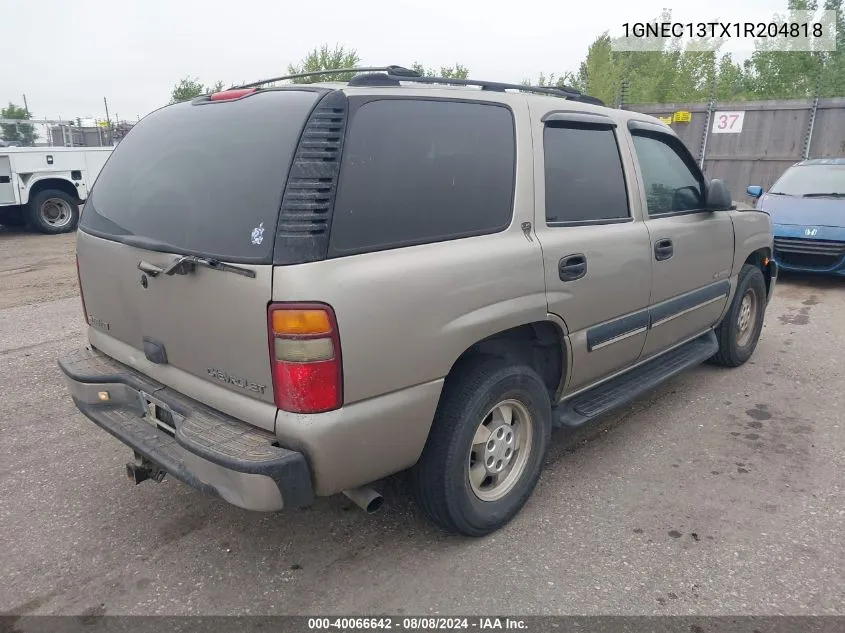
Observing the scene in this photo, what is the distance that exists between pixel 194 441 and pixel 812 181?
905 cm

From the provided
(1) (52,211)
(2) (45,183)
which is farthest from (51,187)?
(1) (52,211)

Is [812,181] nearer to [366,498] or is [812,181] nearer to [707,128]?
[707,128]

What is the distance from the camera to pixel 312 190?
2135 mm

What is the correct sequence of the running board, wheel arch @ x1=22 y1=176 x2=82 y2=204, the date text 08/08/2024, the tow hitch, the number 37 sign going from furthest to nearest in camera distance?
the number 37 sign, wheel arch @ x1=22 y1=176 x2=82 y2=204, the running board, the tow hitch, the date text 08/08/2024

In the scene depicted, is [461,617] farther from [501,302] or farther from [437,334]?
[501,302]

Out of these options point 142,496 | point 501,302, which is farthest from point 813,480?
point 142,496

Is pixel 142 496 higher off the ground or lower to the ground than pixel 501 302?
lower

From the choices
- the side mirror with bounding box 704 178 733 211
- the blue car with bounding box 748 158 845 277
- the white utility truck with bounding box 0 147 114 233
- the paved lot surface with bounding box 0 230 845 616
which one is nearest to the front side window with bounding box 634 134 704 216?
the side mirror with bounding box 704 178 733 211

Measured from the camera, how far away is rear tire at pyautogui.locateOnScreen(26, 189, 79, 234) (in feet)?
40.5

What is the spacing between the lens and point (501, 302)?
261 centimetres

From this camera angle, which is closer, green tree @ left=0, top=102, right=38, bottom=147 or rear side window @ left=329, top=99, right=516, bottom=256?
Answer: rear side window @ left=329, top=99, right=516, bottom=256

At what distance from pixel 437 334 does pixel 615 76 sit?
28265 millimetres

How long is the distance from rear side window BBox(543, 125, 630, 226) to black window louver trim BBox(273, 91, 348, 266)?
3.79 feet

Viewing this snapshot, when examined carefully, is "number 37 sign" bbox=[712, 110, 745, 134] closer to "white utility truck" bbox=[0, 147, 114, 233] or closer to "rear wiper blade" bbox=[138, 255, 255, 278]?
"white utility truck" bbox=[0, 147, 114, 233]
